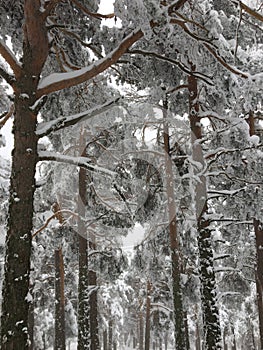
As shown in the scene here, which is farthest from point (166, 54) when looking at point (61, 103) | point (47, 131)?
point (47, 131)

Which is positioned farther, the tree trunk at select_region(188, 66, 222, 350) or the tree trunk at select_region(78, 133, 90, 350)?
the tree trunk at select_region(78, 133, 90, 350)

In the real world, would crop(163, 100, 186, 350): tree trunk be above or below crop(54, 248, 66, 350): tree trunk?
above

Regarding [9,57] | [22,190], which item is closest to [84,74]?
[9,57]

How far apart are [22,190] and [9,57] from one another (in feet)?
6.37

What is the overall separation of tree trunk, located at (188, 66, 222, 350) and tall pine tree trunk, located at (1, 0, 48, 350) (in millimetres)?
3877

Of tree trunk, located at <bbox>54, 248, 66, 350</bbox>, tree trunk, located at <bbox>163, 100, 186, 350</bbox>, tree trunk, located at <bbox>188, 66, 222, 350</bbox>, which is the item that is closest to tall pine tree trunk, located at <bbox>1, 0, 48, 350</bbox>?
tree trunk, located at <bbox>188, 66, 222, 350</bbox>

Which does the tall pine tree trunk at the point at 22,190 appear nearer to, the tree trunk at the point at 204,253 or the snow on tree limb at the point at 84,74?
the snow on tree limb at the point at 84,74

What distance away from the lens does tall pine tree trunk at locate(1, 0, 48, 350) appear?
14.3 ft

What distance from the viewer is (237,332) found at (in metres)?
59.1

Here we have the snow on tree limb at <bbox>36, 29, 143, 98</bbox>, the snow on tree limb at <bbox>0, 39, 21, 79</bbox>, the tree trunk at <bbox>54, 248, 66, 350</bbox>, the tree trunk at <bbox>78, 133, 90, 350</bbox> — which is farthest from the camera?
the tree trunk at <bbox>54, 248, 66, 350</bbox>

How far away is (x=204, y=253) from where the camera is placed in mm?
8867

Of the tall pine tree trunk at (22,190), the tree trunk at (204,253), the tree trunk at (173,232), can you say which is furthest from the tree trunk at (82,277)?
the tall pine tree trunk at (22,190)

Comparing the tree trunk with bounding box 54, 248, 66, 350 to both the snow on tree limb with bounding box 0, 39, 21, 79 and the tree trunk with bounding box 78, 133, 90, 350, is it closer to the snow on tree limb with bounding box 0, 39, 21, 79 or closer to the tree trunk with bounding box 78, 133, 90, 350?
the tree trunk with bounding box 78, 133, 90, 350

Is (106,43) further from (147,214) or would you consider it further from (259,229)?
(259,229)
